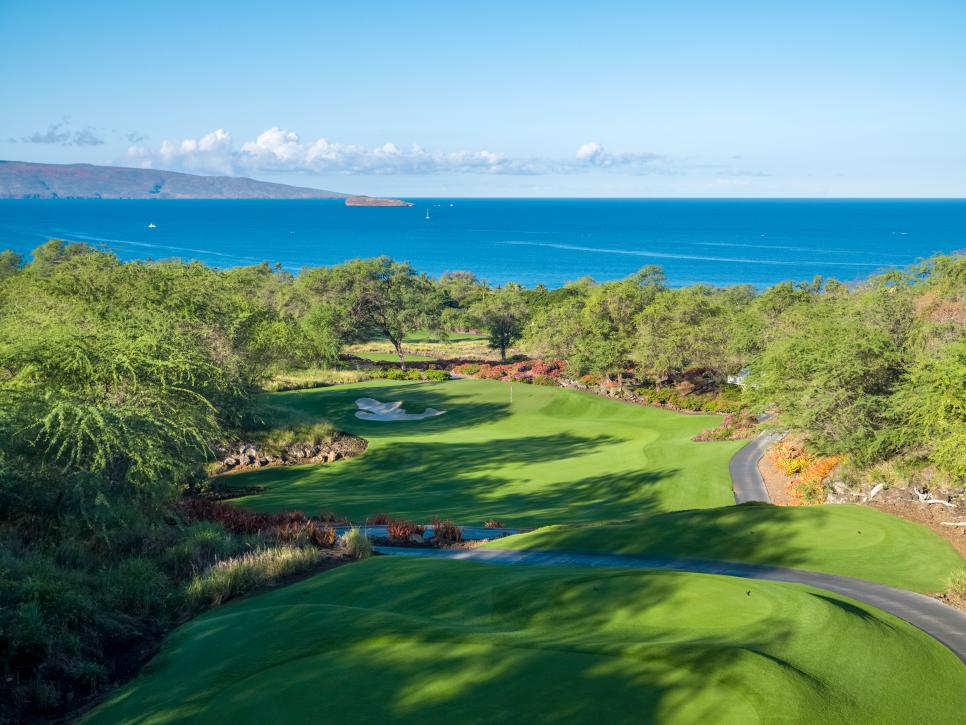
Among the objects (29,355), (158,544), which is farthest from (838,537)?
(29,355)

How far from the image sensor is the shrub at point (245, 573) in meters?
14.9

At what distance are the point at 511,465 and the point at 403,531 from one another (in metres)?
14.3

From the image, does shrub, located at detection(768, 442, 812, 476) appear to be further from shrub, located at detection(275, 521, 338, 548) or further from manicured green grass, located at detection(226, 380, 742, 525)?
shrub, located at detection(275, 521, 338, 548)

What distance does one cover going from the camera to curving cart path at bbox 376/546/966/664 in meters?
13.7

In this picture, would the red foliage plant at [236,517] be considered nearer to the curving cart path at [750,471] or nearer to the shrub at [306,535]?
the shrub at [306,535]

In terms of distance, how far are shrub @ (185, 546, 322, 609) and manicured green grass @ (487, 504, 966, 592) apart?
532cm

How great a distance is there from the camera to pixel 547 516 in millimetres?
25688

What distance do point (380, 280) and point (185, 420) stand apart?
52698 mm

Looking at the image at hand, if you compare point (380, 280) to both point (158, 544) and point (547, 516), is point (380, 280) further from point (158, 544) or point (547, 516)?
point (158, 544)

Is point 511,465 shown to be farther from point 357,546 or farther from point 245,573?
point 245,573

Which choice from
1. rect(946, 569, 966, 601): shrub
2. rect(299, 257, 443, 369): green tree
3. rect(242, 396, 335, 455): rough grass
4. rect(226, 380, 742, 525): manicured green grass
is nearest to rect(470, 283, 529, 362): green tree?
rect(299, 257, 443, 369): green tree

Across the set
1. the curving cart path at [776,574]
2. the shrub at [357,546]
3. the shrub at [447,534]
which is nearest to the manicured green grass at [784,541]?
the curving cart path at [776,574]

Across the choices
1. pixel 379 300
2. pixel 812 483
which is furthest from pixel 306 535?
pixel 379 300

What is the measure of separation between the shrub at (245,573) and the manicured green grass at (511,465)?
26.9 ft
